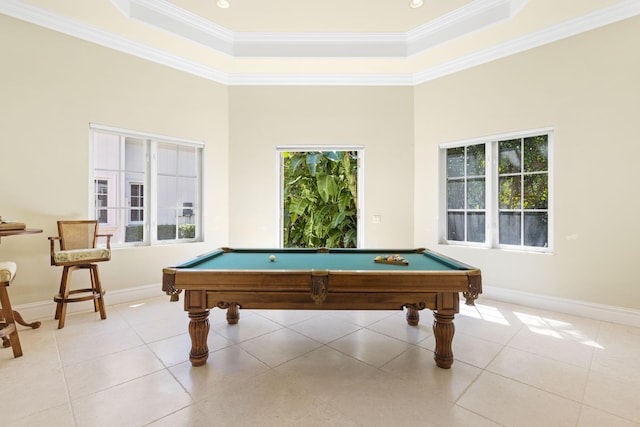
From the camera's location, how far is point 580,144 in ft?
10.5

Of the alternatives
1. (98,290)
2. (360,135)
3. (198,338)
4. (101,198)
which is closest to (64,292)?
(98,290)

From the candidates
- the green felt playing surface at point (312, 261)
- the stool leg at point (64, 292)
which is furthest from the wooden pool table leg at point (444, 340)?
the stool leg at point (64, 292)

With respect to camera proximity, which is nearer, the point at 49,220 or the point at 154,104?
the point at 49,220

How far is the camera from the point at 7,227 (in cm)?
237

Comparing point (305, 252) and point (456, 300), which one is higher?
point (305, 252)

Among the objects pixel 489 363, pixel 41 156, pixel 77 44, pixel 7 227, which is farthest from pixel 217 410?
pixel 77 44

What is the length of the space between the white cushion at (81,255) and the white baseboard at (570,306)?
4632 mm

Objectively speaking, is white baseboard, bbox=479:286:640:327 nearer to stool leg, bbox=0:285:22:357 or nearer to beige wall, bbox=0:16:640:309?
beige wall, bbox=0:16:640:309

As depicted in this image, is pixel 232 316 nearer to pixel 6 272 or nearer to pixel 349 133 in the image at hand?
pixel 6 272

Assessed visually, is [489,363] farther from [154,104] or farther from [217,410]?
[154,104]

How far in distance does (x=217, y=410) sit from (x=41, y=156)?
334 centimetres

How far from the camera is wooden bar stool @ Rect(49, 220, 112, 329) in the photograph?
9.36 ft

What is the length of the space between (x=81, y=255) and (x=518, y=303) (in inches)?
198

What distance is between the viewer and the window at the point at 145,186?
3615 millimetres
